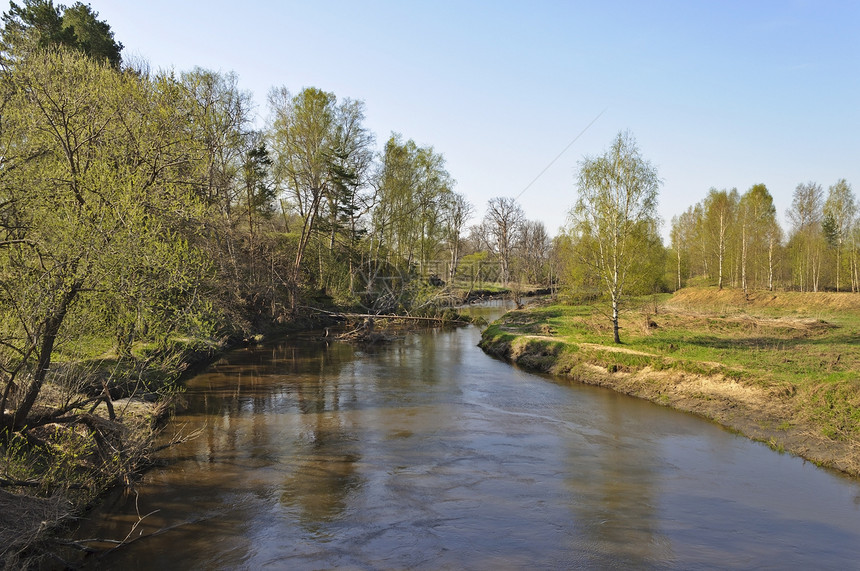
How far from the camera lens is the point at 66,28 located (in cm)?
2942

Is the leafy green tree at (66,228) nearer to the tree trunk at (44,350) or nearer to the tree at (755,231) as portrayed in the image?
the tree trunk at (44,350)

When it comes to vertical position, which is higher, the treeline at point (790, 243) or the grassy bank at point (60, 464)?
the treeline at point (790, 243)

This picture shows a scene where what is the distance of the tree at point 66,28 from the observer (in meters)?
28.2

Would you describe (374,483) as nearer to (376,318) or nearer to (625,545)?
(625,545)

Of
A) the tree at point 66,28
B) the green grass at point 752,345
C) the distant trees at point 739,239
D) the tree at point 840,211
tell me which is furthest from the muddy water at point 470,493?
the tree at point 840,211

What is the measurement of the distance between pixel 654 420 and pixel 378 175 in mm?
34688

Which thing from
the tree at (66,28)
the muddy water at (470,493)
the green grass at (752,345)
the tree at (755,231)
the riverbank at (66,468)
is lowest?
the muddy water at (470,493)

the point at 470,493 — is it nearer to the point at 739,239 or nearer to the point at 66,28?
the point at 66,28

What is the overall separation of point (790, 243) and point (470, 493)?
57.3 m

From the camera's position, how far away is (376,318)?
36219 millimetres

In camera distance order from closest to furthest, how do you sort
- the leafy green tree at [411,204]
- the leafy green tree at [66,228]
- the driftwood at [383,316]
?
the leafy green tree at [66,228], the driftwood at [383,316], the leafy green tree at [411,204]

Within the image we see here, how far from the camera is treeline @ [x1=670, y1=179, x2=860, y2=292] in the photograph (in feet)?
154

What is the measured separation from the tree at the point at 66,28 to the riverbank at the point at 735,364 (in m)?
27.9

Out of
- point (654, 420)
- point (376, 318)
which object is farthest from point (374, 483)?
point (376, 318)
